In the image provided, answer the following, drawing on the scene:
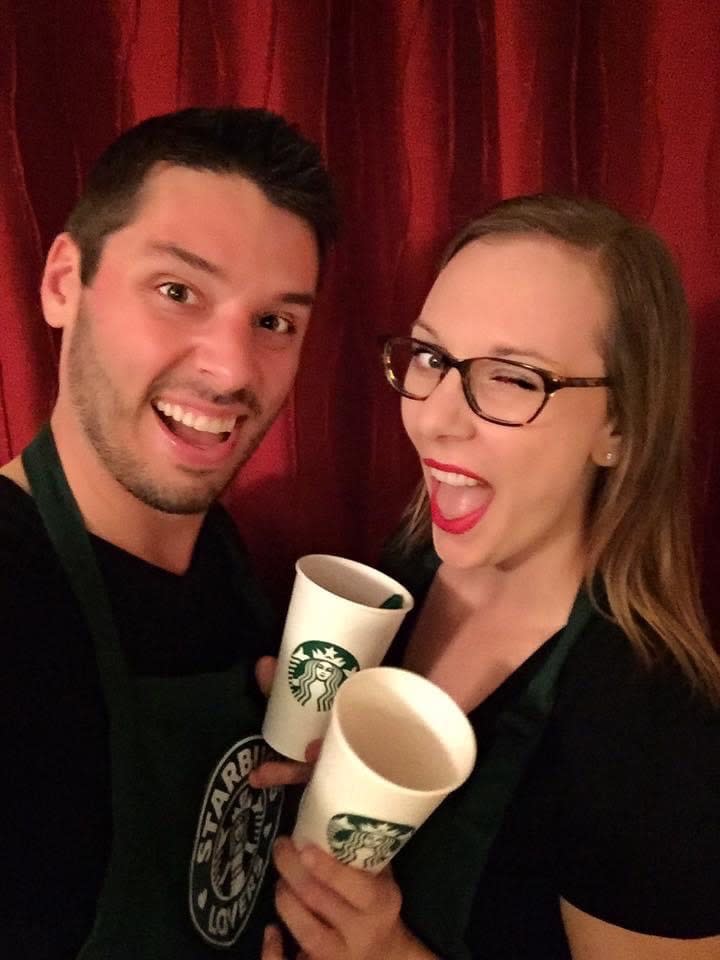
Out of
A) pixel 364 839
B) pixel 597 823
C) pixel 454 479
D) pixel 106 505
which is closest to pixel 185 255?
pixel 106 505

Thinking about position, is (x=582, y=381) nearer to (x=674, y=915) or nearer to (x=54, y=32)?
(x=674, y=915)

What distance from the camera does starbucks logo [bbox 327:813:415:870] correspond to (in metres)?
0.70

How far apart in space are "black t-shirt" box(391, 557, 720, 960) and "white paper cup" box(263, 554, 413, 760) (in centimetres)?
19

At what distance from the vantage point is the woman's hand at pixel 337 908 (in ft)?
2.46

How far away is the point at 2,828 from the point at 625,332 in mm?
845

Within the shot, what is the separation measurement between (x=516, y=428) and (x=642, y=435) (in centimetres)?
16

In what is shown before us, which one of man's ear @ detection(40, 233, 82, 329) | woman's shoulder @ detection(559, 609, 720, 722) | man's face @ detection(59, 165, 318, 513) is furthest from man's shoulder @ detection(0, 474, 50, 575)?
woman's shoulder @ detection(559, 609, 720, 722)

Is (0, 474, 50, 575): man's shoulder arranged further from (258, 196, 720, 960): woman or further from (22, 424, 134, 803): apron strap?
(258, 196, 720, 960): woman

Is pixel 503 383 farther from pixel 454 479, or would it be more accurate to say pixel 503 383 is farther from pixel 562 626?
pixel 562 626

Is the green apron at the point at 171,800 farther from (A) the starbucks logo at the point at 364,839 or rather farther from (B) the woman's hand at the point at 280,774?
(A) the starbucks logo at the point at 364,839

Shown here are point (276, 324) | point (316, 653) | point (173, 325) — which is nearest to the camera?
point (316, 653)

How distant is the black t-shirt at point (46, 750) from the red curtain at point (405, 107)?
1.74 feet

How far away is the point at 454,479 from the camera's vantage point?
0.97 metres

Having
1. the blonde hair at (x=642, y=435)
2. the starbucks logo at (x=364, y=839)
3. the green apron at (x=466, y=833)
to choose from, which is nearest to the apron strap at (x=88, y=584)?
the starbucks logo at (x=364, y=839)
